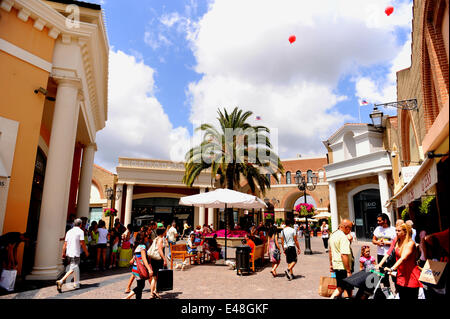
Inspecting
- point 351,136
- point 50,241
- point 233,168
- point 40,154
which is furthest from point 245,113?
point 50,241

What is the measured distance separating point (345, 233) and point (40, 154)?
42.0 feet

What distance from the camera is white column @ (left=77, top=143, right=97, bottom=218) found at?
13266mm

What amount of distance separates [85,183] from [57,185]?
19.8 ft

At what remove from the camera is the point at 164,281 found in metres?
5.53

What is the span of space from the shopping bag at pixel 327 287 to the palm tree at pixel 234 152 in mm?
14051

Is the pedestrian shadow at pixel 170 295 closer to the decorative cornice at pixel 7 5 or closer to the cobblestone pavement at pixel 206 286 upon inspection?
the cobblestone pavement at pixel 206 286

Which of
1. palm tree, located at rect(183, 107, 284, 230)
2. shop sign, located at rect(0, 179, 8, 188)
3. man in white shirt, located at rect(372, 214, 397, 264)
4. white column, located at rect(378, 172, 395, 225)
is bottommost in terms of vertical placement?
man in white shirt, located at rect(372, 214, 397, 264)

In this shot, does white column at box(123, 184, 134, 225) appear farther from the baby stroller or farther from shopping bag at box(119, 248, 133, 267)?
the baby stroller

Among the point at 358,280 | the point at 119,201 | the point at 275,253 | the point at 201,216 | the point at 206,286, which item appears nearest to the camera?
the point at 358,280

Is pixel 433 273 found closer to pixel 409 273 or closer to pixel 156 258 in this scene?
pixel 409 273

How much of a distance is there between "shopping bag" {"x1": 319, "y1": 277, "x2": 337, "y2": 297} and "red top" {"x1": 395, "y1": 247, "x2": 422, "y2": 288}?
124cm

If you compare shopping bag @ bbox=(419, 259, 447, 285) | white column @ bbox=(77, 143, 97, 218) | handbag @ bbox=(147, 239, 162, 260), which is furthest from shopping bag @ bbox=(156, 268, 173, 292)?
white column @ bbox=(77, 143, 97, 218)

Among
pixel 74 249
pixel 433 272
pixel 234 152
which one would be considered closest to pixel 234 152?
pixel 234 152

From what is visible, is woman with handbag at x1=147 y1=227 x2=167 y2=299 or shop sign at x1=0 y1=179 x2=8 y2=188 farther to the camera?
shop sign at x1=0 y1=179 x2=8 y2=188
